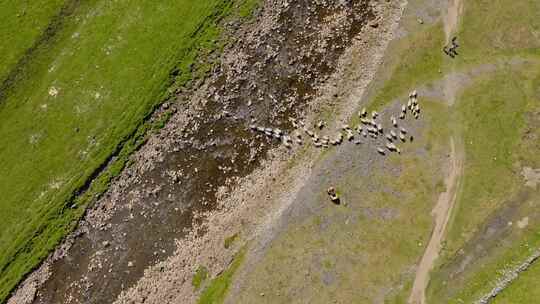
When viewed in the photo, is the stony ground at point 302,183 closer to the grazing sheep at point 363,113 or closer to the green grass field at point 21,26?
the grazing sheep at point 363,113

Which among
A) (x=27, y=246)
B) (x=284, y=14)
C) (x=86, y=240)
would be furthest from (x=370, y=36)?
(x=27, y=246)

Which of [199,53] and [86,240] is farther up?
[199,53]

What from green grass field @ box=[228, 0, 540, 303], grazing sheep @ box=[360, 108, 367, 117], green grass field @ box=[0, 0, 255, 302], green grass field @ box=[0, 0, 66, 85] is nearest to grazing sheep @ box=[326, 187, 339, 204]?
green grass field @ box=[228, 0, 540, 303]

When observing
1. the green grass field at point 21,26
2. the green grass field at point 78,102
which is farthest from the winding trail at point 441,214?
the green grass field at point 21,26

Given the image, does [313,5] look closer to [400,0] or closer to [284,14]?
[284,14]

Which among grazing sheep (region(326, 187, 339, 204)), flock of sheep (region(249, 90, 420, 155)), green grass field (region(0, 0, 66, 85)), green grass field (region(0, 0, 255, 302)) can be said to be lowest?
grazing sheep (region(326, 187, 339, 204))

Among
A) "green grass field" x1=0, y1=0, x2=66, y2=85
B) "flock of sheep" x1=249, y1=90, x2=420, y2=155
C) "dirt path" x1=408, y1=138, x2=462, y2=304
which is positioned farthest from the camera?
"green grass field" x1=0, y1=0, x2=66, y2=85

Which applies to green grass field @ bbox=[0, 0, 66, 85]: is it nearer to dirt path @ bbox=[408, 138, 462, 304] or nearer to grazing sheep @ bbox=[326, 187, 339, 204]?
grazing sheep @ bbox=[326, 187, 339, 204]
